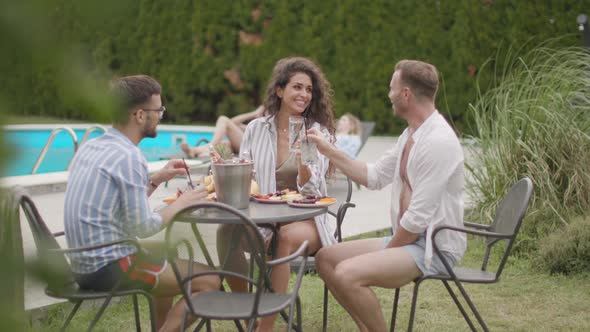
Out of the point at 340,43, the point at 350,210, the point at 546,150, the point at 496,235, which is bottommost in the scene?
the point at 350,210

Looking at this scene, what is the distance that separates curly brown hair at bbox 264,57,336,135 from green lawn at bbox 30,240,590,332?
0.98m

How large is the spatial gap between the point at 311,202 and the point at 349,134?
4653 mm

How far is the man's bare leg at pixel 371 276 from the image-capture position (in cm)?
287

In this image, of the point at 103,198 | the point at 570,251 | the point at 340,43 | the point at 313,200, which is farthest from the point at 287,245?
the point at 340,43

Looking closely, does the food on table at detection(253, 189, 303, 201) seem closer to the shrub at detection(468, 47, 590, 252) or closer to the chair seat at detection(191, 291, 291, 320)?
the chair seat at detection(191, 291, 291, 320)

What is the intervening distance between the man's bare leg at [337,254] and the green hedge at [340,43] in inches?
264

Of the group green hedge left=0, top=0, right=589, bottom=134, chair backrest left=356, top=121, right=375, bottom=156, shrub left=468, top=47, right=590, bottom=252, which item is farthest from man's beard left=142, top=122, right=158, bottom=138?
green hedge left=0, top=0, right=589, bottom=134

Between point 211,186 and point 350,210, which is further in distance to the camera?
point 350,210

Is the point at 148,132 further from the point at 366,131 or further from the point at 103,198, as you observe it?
the point at 366,131

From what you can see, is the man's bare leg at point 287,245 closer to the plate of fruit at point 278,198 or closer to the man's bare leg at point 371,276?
the plate of fruit at point 278,198

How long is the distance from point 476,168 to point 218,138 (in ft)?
9.11

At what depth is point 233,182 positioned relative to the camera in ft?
9.76

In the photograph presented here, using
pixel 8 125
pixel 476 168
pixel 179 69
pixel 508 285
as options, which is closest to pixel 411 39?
pixel 179 69

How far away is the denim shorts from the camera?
2887mm
